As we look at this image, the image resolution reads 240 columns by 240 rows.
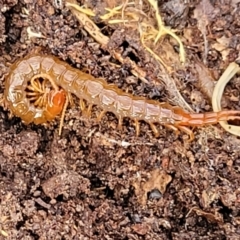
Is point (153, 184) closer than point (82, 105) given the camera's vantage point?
Yes

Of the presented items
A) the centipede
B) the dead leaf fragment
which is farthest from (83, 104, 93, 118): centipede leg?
the dead leaf fragment

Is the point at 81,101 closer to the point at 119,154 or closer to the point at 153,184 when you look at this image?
the point at 119,154

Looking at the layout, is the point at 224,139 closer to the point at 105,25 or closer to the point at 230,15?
the point at 230,15

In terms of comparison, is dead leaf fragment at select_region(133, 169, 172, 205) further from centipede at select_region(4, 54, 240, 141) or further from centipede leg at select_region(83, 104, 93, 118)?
centipede leg at select_region(83, 104, 93, 118)

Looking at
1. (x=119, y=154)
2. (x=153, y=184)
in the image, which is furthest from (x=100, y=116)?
(x=153, y=184)

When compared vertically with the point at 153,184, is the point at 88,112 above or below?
above

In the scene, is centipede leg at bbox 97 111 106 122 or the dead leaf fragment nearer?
the dead leaf fragment

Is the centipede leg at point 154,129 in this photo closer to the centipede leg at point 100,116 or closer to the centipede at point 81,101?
the centipede at point 81,101
